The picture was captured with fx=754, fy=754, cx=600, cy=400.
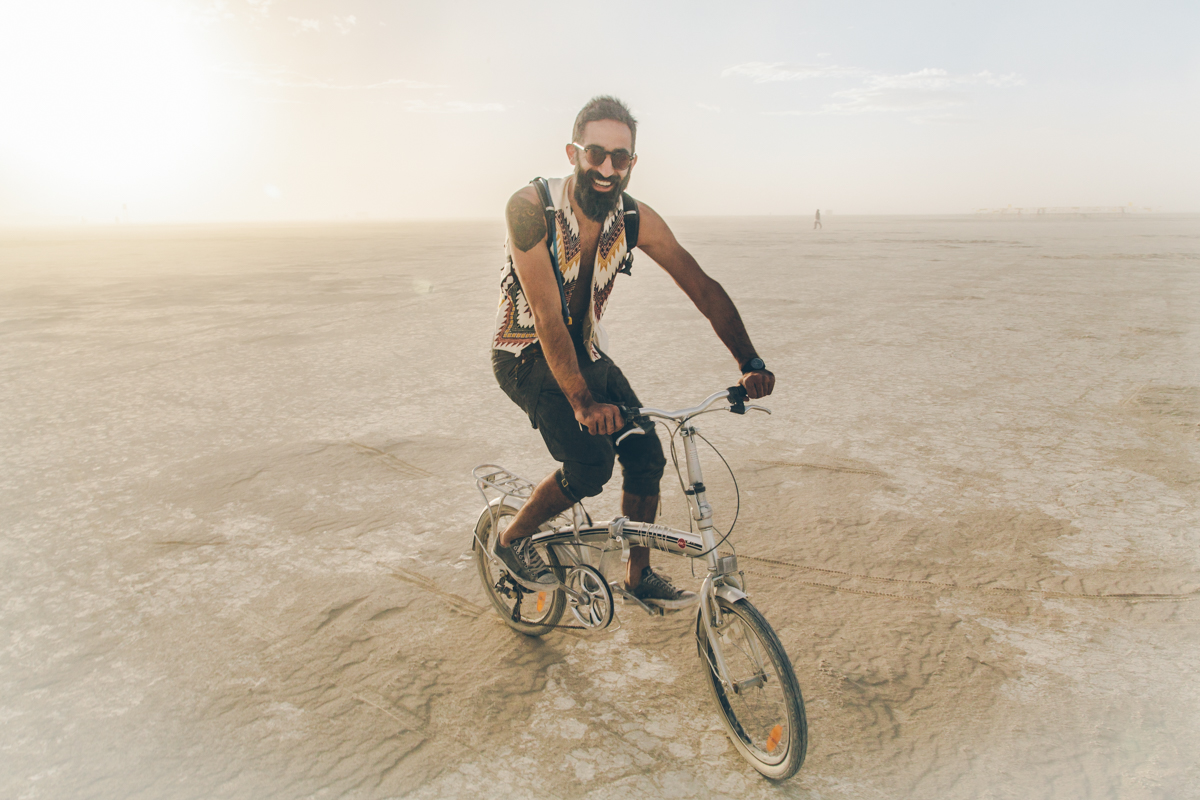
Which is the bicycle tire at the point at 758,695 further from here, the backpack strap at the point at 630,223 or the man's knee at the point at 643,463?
the backpack strap at the point at 630,223

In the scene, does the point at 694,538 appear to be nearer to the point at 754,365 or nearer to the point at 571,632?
the point at 754,365

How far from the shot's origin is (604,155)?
8.26ft

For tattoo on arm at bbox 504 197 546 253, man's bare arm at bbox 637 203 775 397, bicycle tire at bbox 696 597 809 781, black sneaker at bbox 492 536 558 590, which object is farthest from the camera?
black sneaker at bbox 492 536 558 590

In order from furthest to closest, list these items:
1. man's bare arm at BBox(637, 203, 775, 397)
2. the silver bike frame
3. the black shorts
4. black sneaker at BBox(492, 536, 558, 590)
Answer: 1. black sneaker at BBox(492, 536, 558, 590)
2. man's bare arm at BBox(637, 203, 775, 397)
3. the black shorts
4. the silver bike frame

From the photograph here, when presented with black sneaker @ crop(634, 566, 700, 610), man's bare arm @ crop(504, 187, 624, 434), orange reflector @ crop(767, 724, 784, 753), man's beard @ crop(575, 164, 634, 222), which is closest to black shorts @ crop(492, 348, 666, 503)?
man's bare arm @ crop(504, 187, 624, 434)

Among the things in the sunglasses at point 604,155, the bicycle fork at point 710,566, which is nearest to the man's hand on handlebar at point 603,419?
the bicycle fork at point 710,566

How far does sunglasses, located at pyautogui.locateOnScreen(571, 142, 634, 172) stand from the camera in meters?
2.51

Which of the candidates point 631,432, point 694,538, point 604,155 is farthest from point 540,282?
point 694,538

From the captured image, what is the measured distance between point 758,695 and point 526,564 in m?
1.01

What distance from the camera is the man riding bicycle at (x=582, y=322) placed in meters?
2.50

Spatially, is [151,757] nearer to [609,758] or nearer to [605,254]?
→ [609,758]

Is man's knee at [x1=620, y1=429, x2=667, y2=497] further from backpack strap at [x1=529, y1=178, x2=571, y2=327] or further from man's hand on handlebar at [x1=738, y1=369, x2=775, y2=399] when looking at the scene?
backpack strap at [x1=529, y1=178, x2=571, y2=327]

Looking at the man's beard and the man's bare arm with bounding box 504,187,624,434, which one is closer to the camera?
the man's bare arm with bounding box 504,187,624,434

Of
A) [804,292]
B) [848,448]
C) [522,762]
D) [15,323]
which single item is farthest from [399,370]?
[804,292]
